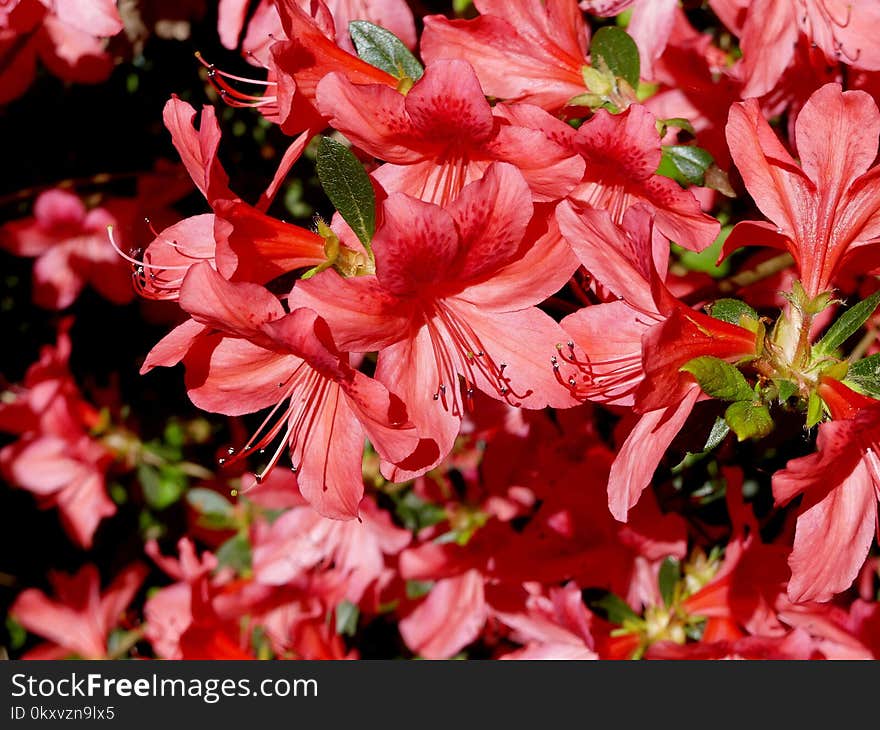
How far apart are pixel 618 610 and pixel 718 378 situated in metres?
0.80

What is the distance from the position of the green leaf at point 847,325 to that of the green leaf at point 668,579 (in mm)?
659

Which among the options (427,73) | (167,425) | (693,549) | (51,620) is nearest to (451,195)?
(427,73)

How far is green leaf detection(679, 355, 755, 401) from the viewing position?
945 mm

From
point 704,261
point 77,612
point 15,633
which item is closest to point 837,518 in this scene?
point 704,261

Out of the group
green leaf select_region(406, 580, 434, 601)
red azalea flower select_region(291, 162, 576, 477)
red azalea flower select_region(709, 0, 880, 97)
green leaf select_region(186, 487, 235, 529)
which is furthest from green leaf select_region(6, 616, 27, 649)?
red azalea flower select_region(709, 0, 880, 97)

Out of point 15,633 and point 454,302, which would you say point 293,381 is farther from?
point 15,633

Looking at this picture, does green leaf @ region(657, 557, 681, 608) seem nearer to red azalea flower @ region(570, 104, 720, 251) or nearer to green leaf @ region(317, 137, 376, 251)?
red azalea flower @ region(570, 104, 720, 251)

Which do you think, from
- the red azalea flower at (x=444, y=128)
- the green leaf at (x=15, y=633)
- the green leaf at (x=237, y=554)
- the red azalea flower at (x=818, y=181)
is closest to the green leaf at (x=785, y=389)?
the red azalea flower at (x=818, y=181)

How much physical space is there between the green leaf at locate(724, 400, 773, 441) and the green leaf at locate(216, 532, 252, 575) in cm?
139

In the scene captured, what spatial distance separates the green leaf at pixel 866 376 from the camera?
3.42ft

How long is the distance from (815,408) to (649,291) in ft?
0.73

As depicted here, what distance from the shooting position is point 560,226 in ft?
3.18

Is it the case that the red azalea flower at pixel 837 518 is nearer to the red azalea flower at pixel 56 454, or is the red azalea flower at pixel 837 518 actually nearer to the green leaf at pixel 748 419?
the green leaf at pixel 748 419

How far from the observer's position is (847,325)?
106cm
